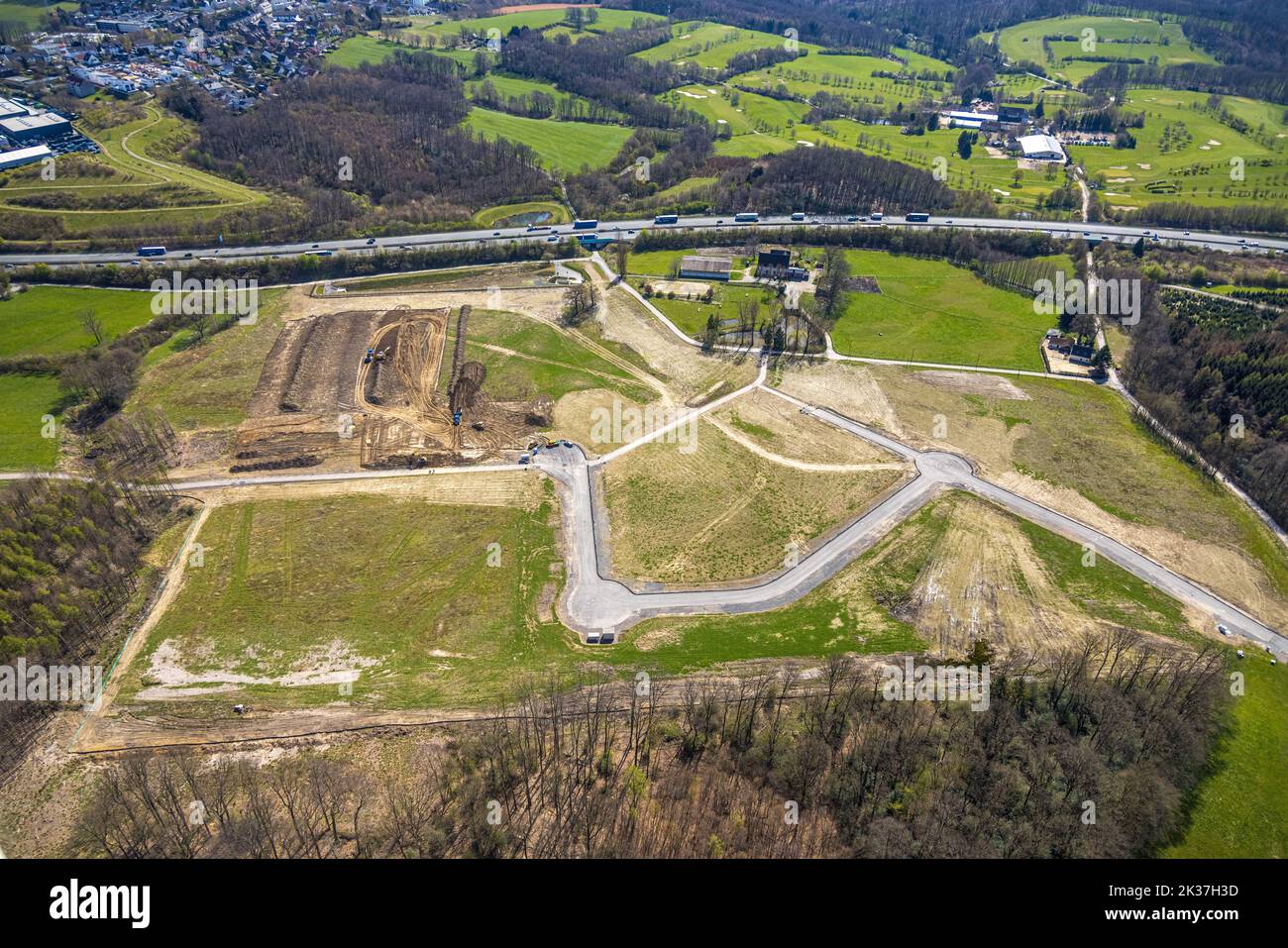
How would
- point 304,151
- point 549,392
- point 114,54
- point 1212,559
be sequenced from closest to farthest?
1. point 1212,559
2. point 549,392
3. point 304,151
4. point 114,54

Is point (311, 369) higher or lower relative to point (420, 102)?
lower

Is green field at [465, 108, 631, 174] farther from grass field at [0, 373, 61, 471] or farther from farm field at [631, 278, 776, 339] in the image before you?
grass field at [0, 373, 61, 471]

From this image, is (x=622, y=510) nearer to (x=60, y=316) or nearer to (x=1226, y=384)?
(x=1226, y=384)

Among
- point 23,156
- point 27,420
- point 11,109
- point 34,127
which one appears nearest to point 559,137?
point 34,127

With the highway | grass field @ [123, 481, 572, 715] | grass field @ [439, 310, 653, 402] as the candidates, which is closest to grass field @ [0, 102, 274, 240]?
the highway

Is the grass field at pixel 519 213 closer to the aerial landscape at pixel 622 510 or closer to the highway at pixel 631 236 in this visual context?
the aerial landscape at pixel 622 510

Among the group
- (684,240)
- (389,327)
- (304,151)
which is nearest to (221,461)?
(389,327)

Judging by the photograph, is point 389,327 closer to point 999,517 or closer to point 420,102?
point 999,517
